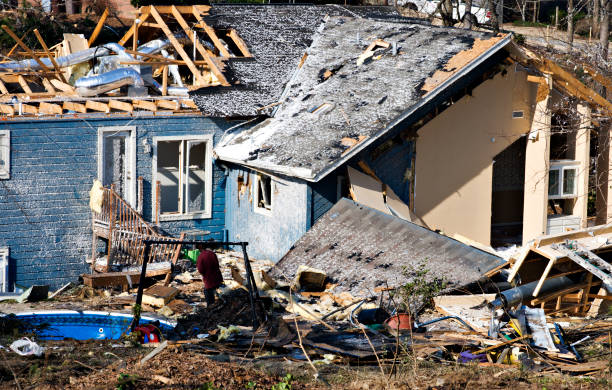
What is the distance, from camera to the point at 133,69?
19.6 metres

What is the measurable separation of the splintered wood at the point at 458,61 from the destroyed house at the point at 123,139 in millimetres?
3710

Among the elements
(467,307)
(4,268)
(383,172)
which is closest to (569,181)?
(383,172)

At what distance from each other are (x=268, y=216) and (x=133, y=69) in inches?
178

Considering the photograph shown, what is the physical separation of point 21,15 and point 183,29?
16002mm

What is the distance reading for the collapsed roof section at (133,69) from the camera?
18.7 metres

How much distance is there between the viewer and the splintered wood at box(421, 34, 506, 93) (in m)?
17.5

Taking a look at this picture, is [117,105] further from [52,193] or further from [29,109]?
[52,193]

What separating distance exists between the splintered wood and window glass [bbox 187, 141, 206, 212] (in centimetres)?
527

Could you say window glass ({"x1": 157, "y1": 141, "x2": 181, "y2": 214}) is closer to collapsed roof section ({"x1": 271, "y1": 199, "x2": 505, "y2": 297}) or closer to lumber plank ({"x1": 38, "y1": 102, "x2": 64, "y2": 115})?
lumber plank ({"x1": 38, "y1": 102, "x2": 64, "y2": 115})

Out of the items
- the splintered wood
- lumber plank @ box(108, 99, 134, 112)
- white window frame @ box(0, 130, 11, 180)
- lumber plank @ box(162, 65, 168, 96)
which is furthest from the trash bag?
the splintered wood

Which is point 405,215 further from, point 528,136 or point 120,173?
point 120,173

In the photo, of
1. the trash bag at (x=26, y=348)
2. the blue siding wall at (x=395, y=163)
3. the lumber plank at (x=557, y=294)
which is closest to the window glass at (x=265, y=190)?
the blue siding wall at (x=395, y=163)

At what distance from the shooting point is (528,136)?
19.4m

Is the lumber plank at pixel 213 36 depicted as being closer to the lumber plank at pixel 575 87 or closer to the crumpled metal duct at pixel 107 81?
the crumpled metal duct at pixel 107 81
